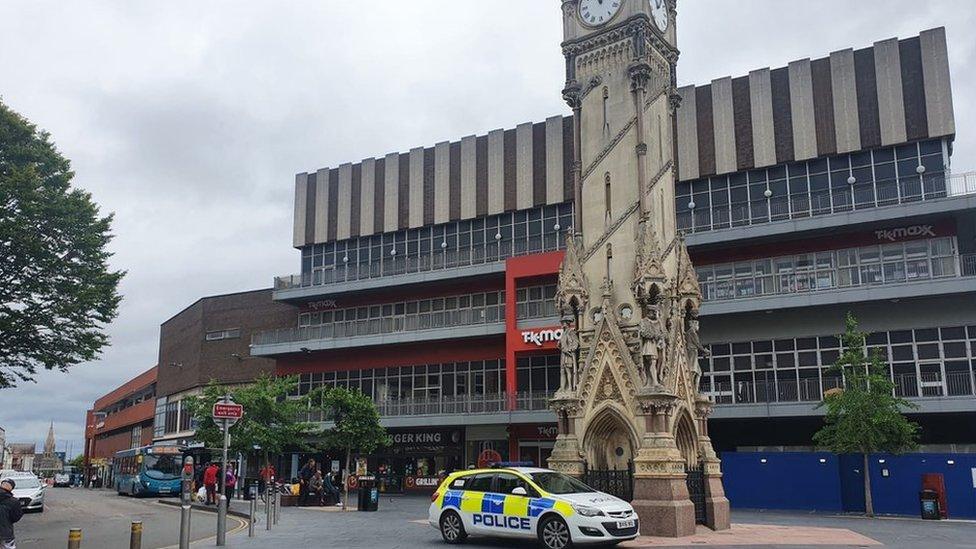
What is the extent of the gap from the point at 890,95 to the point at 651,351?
83.3 ft

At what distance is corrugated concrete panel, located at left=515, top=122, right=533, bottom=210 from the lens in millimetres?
46719

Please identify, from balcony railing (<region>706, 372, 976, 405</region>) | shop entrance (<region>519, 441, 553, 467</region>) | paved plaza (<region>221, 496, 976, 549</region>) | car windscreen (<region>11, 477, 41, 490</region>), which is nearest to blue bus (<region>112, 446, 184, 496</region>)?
car windscreen (<region>11, 477, 41, 490</region>)

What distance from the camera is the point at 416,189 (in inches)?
1993

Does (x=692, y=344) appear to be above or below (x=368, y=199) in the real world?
below

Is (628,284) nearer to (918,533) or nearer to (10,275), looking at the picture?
(918,533)

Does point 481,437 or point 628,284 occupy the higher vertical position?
point 628,284

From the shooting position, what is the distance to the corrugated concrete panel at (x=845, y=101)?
38.7 meters

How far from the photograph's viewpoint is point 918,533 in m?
21.9

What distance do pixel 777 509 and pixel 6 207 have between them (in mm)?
28229

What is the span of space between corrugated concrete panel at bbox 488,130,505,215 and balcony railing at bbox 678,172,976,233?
10.3 m

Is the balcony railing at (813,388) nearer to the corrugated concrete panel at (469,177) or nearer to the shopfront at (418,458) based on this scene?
the shopfront at (418,458)

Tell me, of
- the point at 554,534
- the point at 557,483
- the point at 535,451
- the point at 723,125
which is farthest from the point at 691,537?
the point at 723,125

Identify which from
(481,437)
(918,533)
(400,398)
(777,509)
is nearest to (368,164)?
(400,398)

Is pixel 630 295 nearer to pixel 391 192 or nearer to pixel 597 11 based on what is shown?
pixel 597 11
